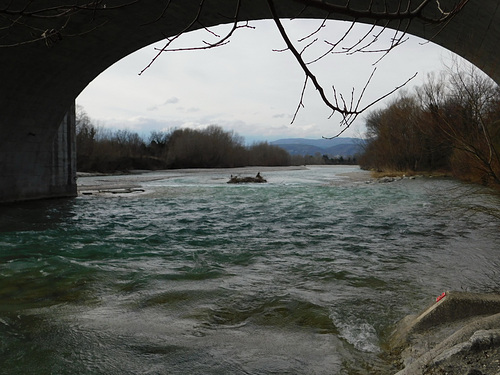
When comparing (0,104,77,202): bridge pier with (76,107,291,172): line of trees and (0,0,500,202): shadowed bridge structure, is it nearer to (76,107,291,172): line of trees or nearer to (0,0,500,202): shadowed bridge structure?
(0,0,500,202): shadowed bridge structure

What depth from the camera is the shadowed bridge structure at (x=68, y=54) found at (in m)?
10.1

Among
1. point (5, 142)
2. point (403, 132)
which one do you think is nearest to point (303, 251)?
point (5, 142)

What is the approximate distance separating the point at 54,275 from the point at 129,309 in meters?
2.22

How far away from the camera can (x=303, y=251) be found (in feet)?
26.9

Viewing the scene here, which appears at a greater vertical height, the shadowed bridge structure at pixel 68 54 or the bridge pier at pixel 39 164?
the shadowed bridge structure at pixel 68 54

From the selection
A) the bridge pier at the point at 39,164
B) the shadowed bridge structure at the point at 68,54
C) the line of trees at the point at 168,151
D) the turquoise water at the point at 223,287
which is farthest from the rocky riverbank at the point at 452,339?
the line of trees at the point at 168,151

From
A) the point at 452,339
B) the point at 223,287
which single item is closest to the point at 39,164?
the point at 223,287

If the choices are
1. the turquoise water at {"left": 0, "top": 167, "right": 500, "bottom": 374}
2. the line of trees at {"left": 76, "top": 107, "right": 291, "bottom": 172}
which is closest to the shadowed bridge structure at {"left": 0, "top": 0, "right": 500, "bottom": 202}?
the turquoise water at {"left": 0, "top": 167, "right": 500, "bottom": 374}

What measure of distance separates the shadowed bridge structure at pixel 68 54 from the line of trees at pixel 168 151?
35606 mm

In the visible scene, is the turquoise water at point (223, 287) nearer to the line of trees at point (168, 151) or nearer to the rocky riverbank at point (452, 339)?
the rocky riverbank at point (452, 339)

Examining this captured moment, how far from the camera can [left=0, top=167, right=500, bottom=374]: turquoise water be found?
3688 millimetres

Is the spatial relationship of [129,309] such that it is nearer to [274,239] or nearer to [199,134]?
[274,239]

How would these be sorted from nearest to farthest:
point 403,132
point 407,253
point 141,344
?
1. point 141,344
2. point 407,253
3. point 403,132

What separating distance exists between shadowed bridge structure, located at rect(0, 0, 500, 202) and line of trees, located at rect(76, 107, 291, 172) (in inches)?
1402
